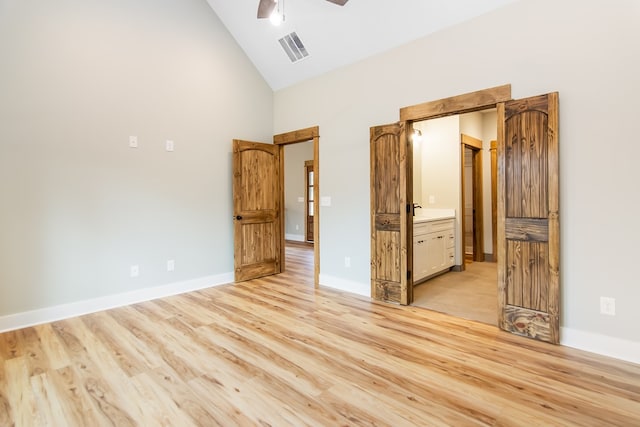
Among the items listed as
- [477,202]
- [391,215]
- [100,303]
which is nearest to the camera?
[100,303]

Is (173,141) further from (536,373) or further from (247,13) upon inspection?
(536,373)

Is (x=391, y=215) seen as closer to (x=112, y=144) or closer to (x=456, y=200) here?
(x=456, y=200)

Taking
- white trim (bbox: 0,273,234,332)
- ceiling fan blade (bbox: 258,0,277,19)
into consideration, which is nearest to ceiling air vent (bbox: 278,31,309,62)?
ceiling fan blade (bbox: 258,0,277,19)

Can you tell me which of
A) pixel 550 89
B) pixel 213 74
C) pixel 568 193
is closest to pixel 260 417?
pixel 568 193

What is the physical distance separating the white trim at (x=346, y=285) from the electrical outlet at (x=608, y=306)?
217 cm

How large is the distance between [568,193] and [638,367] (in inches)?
51.3

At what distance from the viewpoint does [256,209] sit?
486cm

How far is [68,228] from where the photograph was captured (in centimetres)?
335

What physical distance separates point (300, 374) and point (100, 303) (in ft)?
8.70

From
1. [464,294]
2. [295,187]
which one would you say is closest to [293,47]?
[464,294]

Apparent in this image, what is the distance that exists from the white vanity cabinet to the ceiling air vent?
270cm

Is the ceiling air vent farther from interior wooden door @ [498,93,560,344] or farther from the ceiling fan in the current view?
interior wooden door @ [498,93,560,344]

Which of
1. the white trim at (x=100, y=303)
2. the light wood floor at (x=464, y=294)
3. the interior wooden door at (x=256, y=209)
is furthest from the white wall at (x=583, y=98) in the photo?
the white trim at (x=100, y=303)

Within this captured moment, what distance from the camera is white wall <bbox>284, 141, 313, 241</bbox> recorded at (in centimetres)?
924
